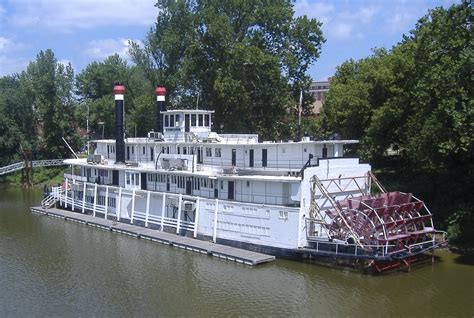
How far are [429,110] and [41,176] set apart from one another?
57663mm

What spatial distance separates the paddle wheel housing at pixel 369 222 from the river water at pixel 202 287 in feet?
4.16

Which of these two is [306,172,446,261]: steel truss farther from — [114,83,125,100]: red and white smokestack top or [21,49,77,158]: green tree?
[21,49,77,158]: green tree

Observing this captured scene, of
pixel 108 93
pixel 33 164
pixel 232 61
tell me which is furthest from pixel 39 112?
pixel 232 61

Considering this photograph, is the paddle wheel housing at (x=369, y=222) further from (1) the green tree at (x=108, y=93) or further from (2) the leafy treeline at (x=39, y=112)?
(2) the leafy treeline at (x=39, y=112)

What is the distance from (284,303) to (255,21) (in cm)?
3965

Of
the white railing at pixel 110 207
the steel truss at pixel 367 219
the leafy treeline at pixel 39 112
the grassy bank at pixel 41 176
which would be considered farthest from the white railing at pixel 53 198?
the steel truss at pixel 367 219

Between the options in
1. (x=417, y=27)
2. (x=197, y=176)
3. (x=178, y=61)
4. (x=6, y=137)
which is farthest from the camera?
(x=6, y=137)

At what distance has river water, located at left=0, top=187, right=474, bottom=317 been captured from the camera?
77.2 ft

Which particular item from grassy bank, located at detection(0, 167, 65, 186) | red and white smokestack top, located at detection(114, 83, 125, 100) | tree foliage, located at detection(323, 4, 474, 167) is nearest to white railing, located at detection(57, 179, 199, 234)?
red and white smokestack top, located at detection(114, 83, 125, 100)

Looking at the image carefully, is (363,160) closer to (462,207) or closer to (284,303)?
(462,207)

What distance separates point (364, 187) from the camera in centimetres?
3303

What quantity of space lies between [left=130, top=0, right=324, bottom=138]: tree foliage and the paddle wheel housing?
25.6 m

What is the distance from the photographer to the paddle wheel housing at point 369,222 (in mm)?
27719

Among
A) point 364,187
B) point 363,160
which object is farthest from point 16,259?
point 363,160
